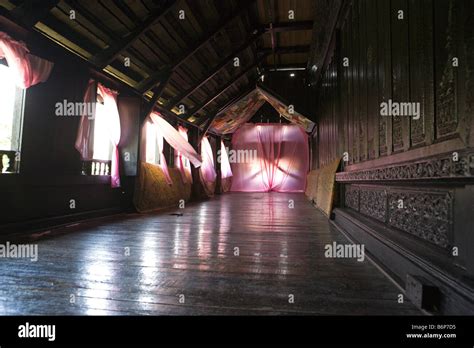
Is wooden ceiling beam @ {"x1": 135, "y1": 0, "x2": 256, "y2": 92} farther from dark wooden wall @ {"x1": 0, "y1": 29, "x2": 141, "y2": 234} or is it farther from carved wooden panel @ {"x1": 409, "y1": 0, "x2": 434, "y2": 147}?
carved wooden panel @ {"x1": 409, "y1": 0, "x2": 434, "y2": 147}

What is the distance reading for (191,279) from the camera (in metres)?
1.35

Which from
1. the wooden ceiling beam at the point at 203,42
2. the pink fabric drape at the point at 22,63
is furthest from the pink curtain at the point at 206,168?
the pink fabric drape at the point at 22,63

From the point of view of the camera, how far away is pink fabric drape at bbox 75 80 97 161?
126 inches

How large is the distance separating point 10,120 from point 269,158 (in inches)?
334

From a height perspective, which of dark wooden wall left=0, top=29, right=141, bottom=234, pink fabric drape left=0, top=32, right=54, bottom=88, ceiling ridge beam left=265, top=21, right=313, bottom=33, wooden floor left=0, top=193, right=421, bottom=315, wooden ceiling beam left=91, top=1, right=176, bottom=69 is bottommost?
wooden floor left=0, top=193, right=421, bottom=315

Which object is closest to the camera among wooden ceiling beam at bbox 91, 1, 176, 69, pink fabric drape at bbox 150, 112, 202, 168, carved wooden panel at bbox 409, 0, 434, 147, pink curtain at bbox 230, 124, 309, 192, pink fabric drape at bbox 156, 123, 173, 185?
carved wooden panel at bbox 409, 0, 434, 147

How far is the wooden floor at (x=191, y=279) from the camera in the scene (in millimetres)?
1052

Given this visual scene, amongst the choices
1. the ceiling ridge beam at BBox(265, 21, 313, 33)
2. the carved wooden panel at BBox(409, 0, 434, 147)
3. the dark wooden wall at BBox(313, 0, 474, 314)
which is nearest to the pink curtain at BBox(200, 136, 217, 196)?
the ceiling ridge beam at BBox(265, 21, 313, 33)

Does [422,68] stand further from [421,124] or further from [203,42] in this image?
[203,42]

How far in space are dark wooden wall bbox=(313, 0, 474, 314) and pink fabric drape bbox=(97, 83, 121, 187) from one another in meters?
3.74

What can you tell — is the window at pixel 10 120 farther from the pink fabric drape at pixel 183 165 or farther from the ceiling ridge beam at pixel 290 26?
the ceiling ridge beam at pixel 290 26

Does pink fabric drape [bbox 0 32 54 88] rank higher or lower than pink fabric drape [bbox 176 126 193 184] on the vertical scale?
higher

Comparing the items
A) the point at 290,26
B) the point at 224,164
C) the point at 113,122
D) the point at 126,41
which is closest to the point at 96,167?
the point at 113,122
